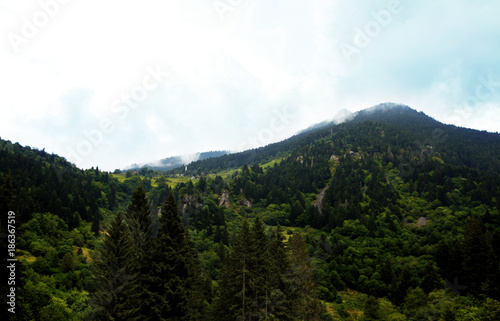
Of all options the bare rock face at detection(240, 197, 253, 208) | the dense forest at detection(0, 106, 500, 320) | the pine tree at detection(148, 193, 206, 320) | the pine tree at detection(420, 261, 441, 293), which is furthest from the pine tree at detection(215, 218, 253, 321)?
the bare rock face at detection(240, 197, 253, 208)

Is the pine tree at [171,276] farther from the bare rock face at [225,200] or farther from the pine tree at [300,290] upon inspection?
the bare rock face at [225,200]

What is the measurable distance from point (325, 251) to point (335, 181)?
66.6 m

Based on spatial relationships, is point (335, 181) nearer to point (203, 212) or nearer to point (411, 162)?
point (411, 162)

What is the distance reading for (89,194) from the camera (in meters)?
123

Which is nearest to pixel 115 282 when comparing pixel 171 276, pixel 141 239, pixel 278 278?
pixel 171 276

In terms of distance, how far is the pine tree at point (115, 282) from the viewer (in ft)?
78.7

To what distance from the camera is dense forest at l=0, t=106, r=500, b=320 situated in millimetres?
26781

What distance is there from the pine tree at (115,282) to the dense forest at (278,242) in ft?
0.35

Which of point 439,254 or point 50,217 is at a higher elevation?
point 50,217

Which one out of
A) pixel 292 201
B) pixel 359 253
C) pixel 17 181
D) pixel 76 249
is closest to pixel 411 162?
pixel 292 201

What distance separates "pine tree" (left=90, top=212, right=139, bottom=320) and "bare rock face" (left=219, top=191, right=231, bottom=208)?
133m

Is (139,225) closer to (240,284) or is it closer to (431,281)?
(240,284)

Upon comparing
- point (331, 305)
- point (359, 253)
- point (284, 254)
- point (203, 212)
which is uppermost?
point (203, 212)

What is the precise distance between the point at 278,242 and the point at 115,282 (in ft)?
86.1
